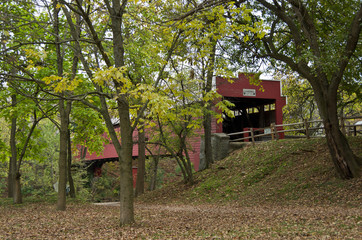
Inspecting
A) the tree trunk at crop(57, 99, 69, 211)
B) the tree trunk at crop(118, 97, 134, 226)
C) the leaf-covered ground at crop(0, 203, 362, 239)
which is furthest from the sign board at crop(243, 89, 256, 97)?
the tree trunk at crop(118, 97, 134, 226)

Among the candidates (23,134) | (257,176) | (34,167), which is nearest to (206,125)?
(257,176)

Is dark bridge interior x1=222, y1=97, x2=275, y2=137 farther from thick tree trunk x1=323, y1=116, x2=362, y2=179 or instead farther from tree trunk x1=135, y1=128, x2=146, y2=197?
thick tree trunk x1=323, y1=116, x2=362, y2=179

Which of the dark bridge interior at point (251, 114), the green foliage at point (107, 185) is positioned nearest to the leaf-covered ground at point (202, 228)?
the dark bridge interior at point (251, 114)

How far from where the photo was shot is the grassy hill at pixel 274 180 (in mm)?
11125

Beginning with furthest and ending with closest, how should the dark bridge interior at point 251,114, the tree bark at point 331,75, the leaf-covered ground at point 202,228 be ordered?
the dark bridge interior at point 251,114
the tree bark at point 331,75
the leaf-covered ground at point 202,228

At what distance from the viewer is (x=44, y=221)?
9031mm

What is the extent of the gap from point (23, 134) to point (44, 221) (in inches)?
381

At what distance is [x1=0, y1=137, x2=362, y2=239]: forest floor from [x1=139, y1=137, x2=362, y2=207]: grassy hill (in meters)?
0.03

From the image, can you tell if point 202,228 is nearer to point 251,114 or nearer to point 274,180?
point 274,180

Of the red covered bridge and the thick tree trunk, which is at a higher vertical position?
the red covered bridge

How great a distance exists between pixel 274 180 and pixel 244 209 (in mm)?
3328

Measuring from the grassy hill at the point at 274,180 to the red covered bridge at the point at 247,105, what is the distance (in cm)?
362

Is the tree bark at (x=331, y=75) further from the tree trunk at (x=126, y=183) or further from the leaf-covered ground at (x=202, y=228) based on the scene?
the tree trunk at (x=126, y=183)

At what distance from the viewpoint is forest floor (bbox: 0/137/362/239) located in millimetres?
6738
